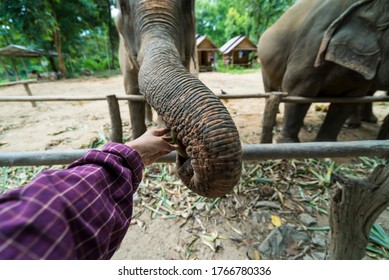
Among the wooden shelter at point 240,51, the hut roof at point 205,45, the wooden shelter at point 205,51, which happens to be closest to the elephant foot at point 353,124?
the wooden shelter at point 205,51

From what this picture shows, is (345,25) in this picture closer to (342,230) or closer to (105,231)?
(342,230)

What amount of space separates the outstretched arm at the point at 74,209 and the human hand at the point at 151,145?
0.72 ft

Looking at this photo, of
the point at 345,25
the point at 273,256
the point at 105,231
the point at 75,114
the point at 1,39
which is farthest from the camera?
the point at 1,39

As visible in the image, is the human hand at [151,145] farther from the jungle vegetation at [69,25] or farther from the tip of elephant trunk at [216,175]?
the jungle vegetation at [69,25]

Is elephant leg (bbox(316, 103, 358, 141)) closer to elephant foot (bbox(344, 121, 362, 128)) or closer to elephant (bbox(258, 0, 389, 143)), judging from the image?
elephant (bbox(258, 0, 389, 143))

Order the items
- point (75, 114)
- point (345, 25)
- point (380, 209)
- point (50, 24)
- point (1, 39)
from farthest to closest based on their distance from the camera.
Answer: point (1, 39), point (50, 24), point (75, 114), point (345, 25), point (380, 209)

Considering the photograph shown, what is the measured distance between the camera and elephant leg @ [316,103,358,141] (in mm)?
3236

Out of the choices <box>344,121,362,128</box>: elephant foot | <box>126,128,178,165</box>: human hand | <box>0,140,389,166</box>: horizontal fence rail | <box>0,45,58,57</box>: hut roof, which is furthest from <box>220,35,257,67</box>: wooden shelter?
<box>126,128,178,165</box>: human hand

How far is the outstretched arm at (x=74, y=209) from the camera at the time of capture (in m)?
0.47

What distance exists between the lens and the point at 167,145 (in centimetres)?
114

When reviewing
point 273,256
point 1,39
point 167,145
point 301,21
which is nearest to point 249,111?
point 301,21

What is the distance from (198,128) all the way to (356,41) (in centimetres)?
270

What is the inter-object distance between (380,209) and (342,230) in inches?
10.1

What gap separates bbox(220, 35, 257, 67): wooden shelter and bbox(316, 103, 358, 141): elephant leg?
19.7 meters
